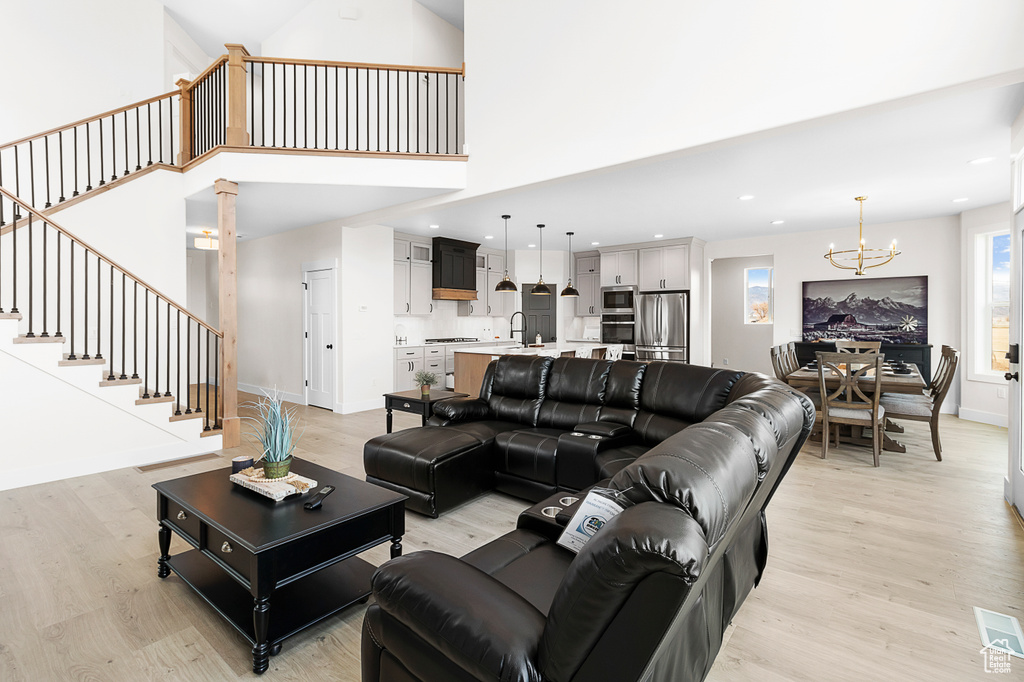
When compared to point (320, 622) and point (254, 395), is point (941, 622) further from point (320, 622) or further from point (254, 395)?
point (254, 395)

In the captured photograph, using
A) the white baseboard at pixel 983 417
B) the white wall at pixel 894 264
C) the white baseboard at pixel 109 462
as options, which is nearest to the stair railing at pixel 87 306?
the white baseboard at pixel 109 462

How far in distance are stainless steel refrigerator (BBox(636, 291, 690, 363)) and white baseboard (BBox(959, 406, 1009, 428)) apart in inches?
139

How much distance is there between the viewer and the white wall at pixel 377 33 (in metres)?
6.22

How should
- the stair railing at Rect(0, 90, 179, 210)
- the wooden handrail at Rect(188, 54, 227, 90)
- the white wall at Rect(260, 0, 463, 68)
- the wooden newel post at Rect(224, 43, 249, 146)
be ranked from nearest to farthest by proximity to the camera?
the wooden newel post at Rect(224, 43, 249, 146)
the wooden handrail at Rect(188, 54, 227, 90)
the stair railing at Rect(0, 90, 179, 210)
the white wall at Rect(260, 0, 463, 68)

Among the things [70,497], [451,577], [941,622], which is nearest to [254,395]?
[70,497]

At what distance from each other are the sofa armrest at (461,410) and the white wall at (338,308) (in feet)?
10.6

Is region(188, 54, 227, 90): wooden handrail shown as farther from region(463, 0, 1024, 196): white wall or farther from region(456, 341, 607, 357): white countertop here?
region(456, 341, 607, 357): white countertop

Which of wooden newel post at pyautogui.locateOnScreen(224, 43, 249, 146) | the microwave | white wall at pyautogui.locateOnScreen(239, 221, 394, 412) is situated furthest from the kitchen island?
wooden newel post at pyautogui.locateOnScreen(224, 43, 249, 146)

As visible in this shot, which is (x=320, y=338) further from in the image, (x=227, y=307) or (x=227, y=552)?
(x=227, y=552)

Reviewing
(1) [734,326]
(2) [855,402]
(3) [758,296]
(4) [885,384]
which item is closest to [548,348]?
(1) [734,326]

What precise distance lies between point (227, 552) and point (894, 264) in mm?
8428

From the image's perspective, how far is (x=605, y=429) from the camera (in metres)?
3.32

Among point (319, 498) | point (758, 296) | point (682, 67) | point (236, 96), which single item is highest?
point (236, 96)

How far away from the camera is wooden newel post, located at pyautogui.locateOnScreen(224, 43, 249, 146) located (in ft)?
16.3
